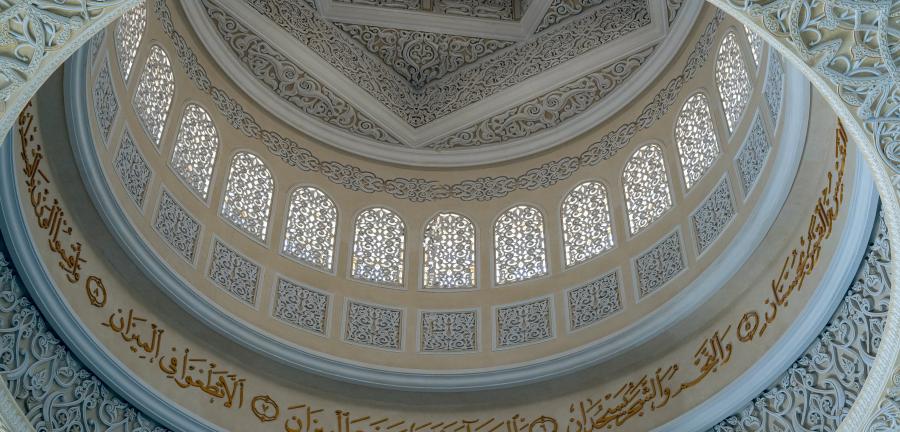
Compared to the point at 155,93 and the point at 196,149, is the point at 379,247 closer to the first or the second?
the point at 196,149

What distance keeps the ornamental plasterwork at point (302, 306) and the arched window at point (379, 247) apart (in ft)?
1.85

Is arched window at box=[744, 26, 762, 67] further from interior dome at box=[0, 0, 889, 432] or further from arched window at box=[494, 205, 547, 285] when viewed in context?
arched window at box=[494, 205, 547, 285]

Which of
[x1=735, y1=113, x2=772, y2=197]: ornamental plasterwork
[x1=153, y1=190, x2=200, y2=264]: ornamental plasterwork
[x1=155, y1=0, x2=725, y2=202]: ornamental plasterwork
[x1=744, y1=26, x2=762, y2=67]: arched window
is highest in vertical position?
[x1=155, y1=0, x2=725, y2=202]: ornamental plasterwork

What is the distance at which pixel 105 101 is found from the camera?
8.31 m

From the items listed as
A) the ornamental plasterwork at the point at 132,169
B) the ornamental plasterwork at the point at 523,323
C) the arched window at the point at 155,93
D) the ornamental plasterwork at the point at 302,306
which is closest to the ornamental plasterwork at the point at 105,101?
the ornamental plasterwork at the point at 132,169

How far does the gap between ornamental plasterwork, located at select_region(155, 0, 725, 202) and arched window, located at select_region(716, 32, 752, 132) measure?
299 millimetres

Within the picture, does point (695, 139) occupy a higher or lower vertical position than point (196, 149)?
higher

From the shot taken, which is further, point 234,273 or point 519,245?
point 519,245

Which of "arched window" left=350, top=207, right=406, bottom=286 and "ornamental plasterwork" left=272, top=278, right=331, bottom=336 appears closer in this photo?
"ornamental plasterwork" left=272, top=278, right=331, bottom=336

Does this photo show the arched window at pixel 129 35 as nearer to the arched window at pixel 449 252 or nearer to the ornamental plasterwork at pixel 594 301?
the arched window at pixel 449 252

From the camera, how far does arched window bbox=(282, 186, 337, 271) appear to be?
A: 10.2 meters

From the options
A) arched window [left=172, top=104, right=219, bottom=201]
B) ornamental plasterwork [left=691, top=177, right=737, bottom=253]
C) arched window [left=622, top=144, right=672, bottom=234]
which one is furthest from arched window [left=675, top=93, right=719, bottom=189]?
arched window [left=172, top=104, right=219, bottom=201]

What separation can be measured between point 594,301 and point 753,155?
2.14 meters

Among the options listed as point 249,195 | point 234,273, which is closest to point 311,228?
point 249,195
